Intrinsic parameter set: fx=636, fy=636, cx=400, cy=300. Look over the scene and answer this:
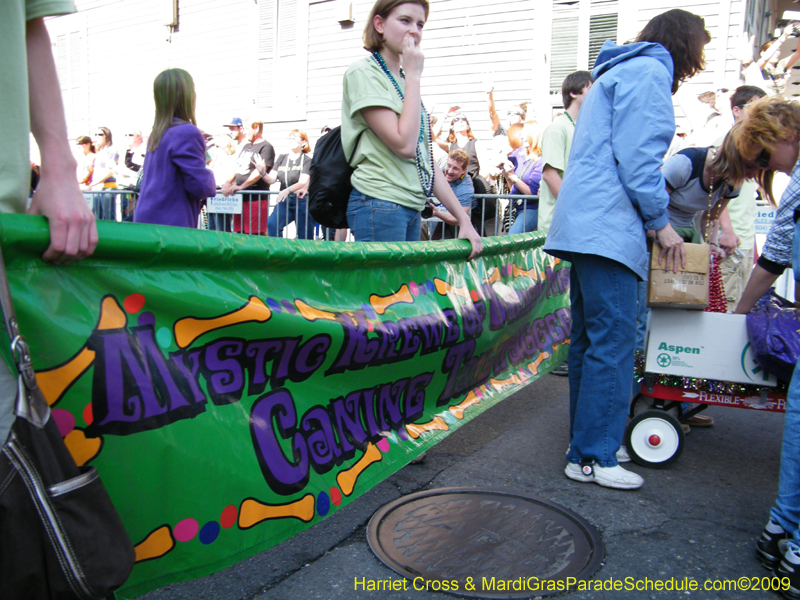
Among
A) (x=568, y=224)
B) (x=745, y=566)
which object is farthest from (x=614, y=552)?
(x=568, y=224)

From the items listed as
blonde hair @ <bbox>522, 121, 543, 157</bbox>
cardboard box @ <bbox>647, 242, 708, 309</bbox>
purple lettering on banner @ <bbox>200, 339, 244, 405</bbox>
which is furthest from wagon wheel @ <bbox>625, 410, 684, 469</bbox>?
blonde hair @ <bbox>522, 121, 543, 157</bbox>

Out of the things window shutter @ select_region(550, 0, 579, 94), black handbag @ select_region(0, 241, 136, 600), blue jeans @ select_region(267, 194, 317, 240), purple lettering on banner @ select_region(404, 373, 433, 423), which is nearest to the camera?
black handbag @ select_region(0, 241, 136, 600)

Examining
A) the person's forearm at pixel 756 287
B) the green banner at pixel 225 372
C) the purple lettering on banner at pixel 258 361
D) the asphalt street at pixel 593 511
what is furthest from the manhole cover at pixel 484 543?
the person's forearm at pixel 756 287

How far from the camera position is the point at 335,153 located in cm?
311

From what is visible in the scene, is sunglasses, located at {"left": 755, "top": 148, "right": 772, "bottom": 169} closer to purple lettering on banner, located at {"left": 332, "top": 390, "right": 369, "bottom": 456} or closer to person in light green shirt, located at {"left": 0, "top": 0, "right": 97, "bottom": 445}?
purple lettering on banner, located at {"left": 332, "top": 390, "right": 369, "bottom": 456}

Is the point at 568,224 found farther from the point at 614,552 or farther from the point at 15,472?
the point at 15,472

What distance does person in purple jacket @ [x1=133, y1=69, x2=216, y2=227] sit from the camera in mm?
3615

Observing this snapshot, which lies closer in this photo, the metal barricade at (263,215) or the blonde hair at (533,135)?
the blonde hair at (533,135)

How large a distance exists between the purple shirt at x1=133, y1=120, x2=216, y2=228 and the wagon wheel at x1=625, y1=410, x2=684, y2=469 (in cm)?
270

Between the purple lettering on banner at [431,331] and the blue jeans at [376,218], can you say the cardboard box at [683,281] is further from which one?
the blue jeans at [376,218]

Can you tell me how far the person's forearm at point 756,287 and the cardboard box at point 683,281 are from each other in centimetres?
23

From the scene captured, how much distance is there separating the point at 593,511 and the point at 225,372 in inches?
68.2

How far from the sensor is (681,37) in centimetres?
296

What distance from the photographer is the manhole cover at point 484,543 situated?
221 centimetres
